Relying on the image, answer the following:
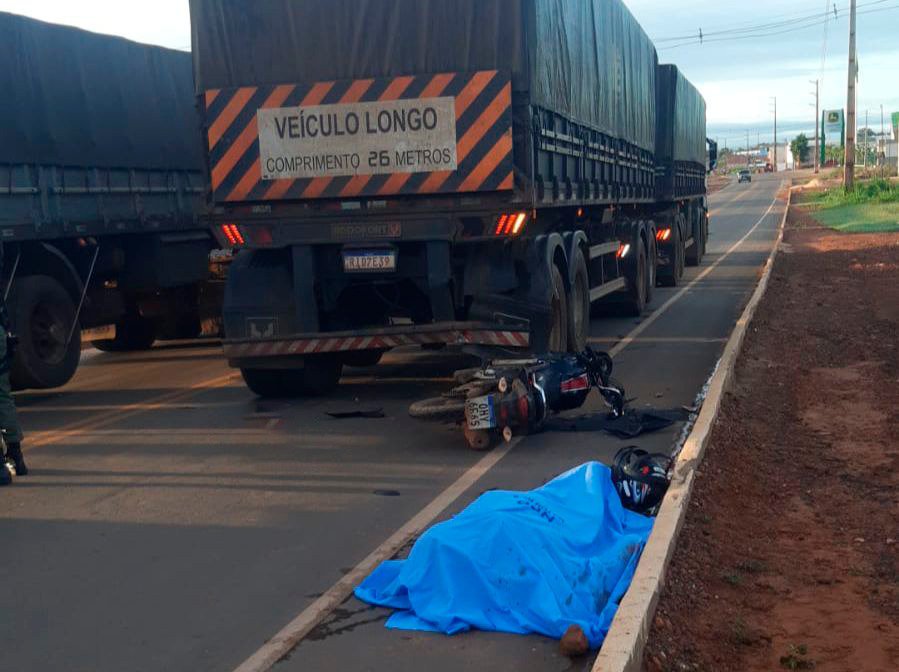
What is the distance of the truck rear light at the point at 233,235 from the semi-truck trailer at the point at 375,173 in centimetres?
1

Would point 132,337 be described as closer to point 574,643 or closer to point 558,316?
point 558,316

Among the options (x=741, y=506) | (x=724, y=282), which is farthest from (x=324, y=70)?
(x=724, y=282)

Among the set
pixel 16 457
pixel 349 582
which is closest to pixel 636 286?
pixel 16 457

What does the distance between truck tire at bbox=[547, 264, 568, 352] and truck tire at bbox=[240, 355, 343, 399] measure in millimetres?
2137

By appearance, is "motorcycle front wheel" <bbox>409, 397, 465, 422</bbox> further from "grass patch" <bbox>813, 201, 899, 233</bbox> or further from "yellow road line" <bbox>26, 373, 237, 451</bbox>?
"grass patch" <bbox>813, 201, 899, 233</bbox>

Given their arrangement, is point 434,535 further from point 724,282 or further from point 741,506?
point 724,282

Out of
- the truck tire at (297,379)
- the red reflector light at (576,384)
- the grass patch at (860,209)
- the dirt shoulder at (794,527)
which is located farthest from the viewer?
the grass patch at (860,209)

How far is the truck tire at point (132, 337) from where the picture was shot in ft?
53.5

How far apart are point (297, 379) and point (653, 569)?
21.4ft

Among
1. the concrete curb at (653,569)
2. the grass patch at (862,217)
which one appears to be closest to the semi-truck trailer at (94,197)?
the concrete curb at (653,569)

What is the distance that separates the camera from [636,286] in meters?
17.7

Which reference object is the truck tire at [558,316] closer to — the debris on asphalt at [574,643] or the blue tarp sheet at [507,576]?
the blue tarp sheet at [507,576]

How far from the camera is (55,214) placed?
12180mm

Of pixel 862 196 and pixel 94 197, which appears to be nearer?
pixel 94 197
